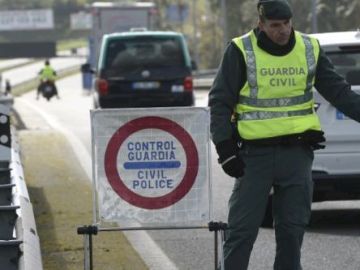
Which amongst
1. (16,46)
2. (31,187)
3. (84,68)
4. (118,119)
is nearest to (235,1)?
(16,46)

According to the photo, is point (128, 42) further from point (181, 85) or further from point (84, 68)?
point (84, 68)

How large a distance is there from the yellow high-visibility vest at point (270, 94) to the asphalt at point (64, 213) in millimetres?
2501

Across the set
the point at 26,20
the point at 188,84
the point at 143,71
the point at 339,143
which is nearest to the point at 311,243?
the point at 339,143

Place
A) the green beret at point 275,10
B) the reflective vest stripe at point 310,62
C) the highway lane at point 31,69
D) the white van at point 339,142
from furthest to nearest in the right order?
the highway lane at point 31,69
the white van at point 339,142
the reflective vest stripe at point 310,62
the green beret at point 275,10

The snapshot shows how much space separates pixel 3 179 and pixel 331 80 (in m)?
4.81

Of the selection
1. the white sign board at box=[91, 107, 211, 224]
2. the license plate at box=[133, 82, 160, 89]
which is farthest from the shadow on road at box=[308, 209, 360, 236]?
the license plate at box=[133, 82, 160, 89]

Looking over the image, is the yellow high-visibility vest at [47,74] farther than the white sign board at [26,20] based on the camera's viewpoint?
No

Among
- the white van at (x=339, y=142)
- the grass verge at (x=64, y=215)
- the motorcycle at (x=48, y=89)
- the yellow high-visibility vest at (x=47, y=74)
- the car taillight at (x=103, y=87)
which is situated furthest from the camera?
the motorcycle at (x=48, y=89)

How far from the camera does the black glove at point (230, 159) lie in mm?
6262

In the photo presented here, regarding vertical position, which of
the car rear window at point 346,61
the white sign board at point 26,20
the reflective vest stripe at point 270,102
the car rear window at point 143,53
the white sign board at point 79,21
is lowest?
the white sign board at point 79,21

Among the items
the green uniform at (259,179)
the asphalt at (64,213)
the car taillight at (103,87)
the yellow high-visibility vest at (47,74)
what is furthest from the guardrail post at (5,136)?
the yellow high-visibility vest at (47,74)

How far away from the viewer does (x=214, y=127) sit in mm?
6344

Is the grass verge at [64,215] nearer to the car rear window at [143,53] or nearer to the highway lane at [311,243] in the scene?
the highway lane at [311,243]

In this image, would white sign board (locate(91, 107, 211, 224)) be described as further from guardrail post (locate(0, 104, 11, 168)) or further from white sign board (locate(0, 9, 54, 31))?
white sign board (locate(0, 9, 54, 31))
